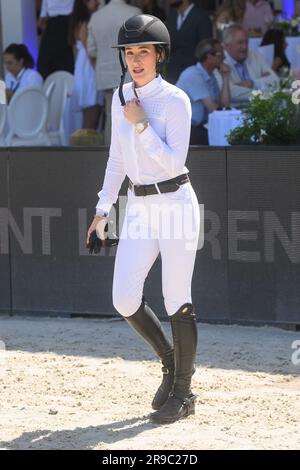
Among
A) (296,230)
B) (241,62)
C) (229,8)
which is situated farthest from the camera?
(229,8)

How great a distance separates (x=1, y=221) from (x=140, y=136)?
130 inches

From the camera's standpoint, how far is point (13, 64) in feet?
37.9

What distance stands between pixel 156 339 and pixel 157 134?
3.40ft

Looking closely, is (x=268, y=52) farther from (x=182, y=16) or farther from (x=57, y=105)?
(x=57, y=105)

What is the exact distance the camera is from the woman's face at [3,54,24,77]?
1149 cm

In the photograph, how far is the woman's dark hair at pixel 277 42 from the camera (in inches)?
475

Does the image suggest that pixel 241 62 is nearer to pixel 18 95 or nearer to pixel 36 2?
pixel 18 95

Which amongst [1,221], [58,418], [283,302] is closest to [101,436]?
[58,418]

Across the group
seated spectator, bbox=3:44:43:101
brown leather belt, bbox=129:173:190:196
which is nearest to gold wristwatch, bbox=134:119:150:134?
brown leather belt, bbox=129:173:190:196

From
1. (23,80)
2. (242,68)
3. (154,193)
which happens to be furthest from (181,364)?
(23,80)
